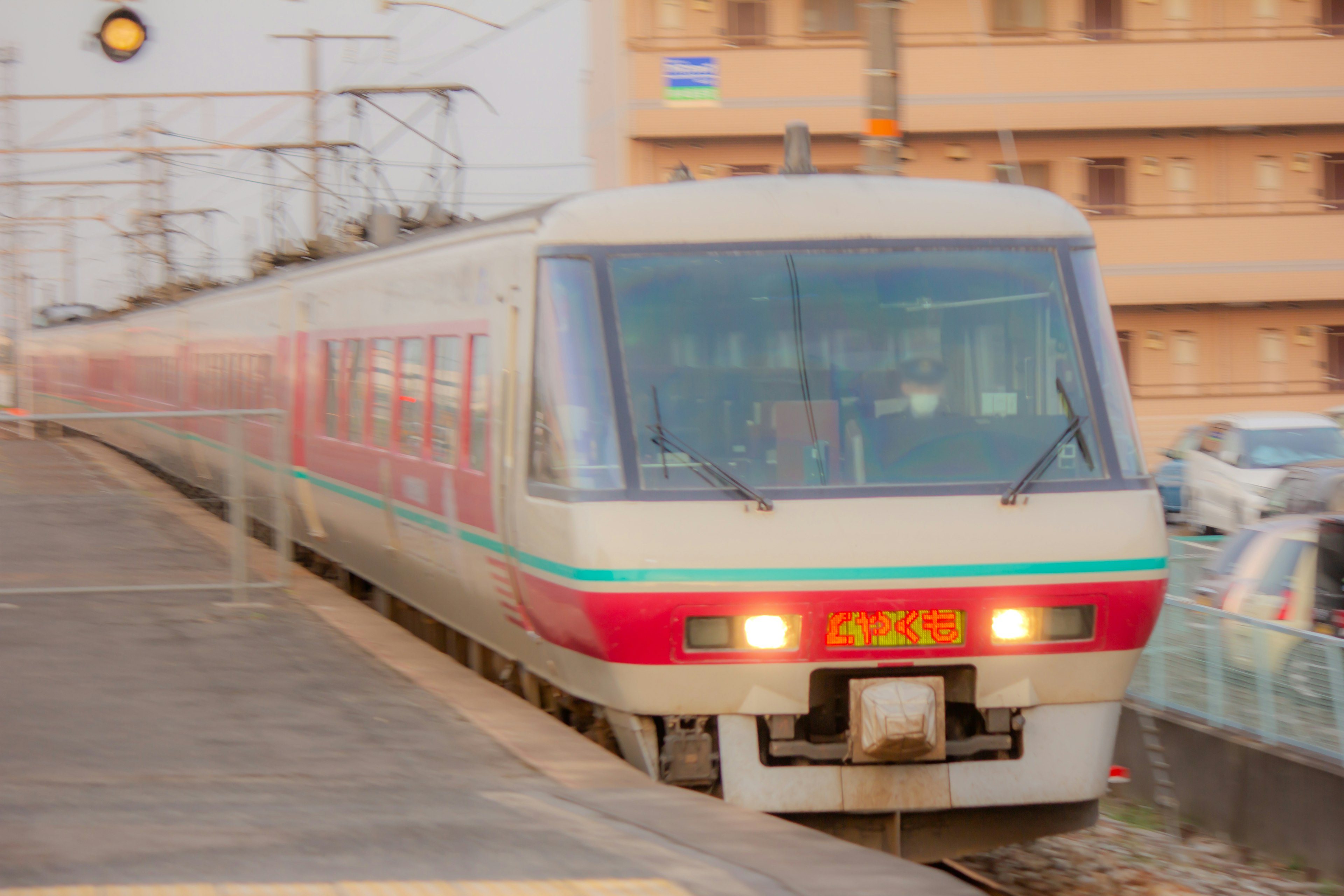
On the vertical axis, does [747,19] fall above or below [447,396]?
above

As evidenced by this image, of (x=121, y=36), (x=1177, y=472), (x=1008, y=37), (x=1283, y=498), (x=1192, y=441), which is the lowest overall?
(x=1177, y=472)

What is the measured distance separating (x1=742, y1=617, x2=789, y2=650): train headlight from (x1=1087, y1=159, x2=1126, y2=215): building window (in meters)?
32.7

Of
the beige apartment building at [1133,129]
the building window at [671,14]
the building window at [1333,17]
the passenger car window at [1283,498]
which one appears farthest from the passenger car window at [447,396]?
the building window at [1333,17]

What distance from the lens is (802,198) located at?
24.0ft

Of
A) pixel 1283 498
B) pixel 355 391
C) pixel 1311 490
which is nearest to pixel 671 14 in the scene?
pixel 1283 498

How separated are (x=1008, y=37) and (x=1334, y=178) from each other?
7942mm

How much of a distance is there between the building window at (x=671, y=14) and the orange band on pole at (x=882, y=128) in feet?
85.6

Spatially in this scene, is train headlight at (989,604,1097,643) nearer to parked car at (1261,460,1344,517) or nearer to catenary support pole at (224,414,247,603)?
catenary support pole at (224,414,247,603)

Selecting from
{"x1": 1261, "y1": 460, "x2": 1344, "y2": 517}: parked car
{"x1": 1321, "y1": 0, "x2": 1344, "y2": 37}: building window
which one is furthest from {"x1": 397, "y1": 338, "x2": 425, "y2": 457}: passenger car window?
{"x1": 1321, "y1": 0, "x2": 1344, "y2": 37}: building window

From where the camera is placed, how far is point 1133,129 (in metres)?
37.0

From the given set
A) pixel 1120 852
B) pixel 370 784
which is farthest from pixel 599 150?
pixel 370 784

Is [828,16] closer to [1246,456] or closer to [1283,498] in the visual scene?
[1246,456]

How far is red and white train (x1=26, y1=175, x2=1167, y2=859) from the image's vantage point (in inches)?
257

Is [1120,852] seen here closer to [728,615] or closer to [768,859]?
[728,615]
